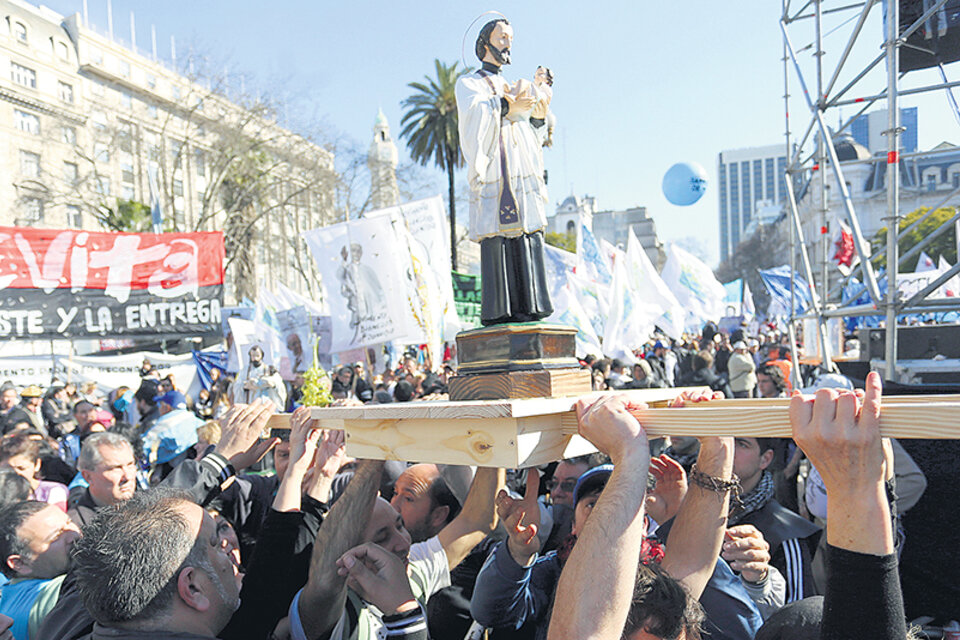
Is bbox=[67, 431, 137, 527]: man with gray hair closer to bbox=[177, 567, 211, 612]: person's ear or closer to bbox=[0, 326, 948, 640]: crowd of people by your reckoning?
bbox=[0, 326, 948, 640]: crowd of people

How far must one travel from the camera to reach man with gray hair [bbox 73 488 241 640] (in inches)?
71.7

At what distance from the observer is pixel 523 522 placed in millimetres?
2240

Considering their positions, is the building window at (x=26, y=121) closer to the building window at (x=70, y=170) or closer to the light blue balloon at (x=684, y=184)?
the building window at (x=70, y=170)

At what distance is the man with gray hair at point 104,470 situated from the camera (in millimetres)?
3684

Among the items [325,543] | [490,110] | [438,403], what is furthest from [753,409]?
[490,110]

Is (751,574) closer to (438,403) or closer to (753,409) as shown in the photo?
(753,409)

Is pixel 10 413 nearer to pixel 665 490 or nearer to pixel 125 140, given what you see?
pixel 665 490

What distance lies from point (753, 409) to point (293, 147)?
34.7 metres

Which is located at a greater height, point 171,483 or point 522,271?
point 522,271

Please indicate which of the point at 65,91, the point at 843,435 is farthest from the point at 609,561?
the point at 65,91

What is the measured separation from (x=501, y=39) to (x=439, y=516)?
2375mm

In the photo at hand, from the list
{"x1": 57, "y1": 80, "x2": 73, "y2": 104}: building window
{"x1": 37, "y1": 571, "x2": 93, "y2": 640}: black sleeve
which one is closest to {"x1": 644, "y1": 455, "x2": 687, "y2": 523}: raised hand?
{"x1": 37, "y1": 571, "x2": 93, "y2": 640}: black sleeve

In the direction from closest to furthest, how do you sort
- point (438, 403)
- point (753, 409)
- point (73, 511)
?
point (753, 409) → point (438, 403) → point (73, 511)

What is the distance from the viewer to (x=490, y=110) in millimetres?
2824
